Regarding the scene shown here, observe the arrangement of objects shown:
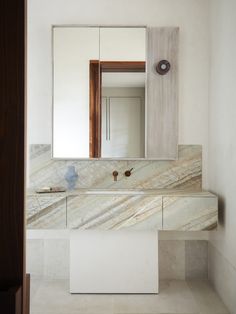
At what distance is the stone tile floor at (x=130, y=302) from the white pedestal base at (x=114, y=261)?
7 cm

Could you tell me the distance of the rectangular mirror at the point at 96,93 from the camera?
3074 mm

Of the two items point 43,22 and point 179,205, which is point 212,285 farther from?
point 43,22

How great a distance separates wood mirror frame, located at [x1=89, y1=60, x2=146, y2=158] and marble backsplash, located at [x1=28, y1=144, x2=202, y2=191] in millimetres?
156

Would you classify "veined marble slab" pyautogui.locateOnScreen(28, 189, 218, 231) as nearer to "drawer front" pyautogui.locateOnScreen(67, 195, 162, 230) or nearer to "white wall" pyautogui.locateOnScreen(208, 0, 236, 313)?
"drawer front" pyautogui.locateOnScreen(67, 195, 162, 230)

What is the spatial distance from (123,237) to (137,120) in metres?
0.99

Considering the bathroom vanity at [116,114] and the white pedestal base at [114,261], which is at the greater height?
the bathroom vanity at [116,114]

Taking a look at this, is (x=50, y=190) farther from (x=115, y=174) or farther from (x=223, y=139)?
(x=223, y=139)

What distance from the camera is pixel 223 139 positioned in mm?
2670

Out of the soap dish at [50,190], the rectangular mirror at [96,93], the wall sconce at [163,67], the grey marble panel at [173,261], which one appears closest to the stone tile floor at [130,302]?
the grey marble panel at [173,261]

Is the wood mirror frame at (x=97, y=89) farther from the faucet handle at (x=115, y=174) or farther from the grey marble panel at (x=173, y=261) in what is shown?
the grey marble panel at (x=173, y=261)

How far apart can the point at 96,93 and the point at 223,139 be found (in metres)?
1.12

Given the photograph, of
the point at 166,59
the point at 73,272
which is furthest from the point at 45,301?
the point at 166,59

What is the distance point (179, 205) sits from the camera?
2.63 meters
